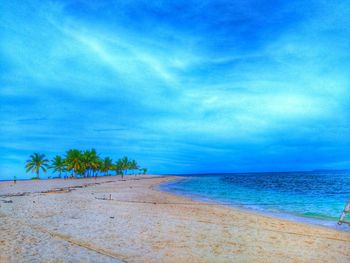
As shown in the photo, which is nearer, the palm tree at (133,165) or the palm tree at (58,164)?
the palm tree at (58,164)

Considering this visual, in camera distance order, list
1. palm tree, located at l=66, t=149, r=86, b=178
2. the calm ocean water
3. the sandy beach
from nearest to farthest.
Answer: the sandy beach, the calm ocean water, palm tree, located at l=66, t=149, r=86, b=178

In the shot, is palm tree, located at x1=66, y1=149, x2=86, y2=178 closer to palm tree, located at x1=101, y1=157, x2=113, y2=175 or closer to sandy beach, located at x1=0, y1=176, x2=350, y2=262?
palm tree, located at x1=101, y1=157, x2=113, y2=175

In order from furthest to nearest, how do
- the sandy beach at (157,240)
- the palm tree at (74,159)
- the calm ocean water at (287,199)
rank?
the palm tree at (74,159), the calm ocean water at (287,199), the sandy beach at (157,240)

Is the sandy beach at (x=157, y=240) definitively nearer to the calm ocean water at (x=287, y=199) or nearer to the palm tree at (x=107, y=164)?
the calm ocean water at (x=287, y=199)

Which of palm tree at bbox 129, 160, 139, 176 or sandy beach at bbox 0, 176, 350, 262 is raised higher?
palm tree at bbox 129, 160, 139, 176

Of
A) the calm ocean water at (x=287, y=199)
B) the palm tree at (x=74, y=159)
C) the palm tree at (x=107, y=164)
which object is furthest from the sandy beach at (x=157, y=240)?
the palm tree at (x=107, y=164)

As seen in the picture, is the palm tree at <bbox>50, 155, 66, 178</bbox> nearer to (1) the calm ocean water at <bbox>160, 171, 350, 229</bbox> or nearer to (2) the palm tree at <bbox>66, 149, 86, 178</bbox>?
(2) the palm tree at <bbox>66, 149, 86, 178</bbox>

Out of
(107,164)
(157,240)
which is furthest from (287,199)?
(107,164)

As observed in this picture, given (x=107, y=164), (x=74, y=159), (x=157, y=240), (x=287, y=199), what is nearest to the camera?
(x=157, y=240)

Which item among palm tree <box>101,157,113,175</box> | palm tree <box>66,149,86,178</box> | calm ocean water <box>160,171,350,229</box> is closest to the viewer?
calm ocean water <box>160,171,350,229</box>

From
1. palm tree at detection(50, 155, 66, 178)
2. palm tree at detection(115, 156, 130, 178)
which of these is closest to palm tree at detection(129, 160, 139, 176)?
palm tree at detection(115, 156, 130, 178)

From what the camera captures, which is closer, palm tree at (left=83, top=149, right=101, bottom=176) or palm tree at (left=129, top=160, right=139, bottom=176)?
palm tree at (left=83, top=149, right=101, bottom=176)

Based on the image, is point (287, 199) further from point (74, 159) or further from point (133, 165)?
point (133, 165)

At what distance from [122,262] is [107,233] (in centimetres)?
402
